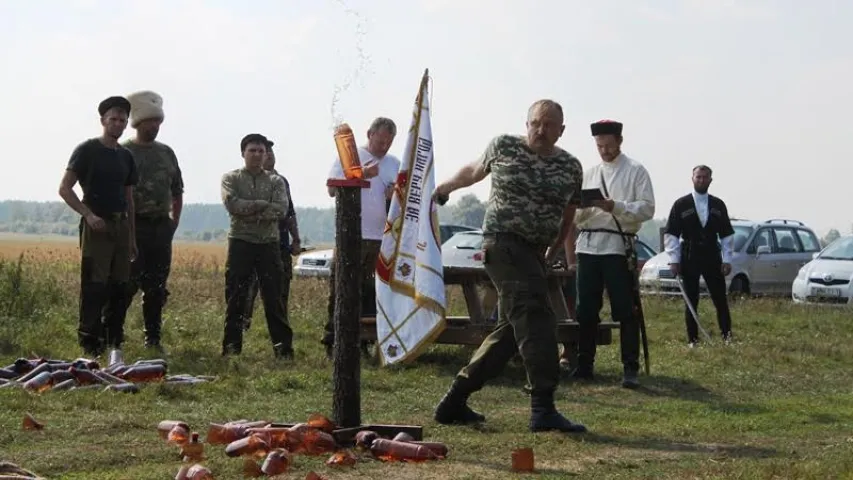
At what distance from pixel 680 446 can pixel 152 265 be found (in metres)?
5.80

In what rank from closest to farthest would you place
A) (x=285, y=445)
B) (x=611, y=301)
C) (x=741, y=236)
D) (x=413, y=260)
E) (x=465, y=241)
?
(x=285, y=445)
(x=413, y=260)
(x=611, y=301)
(x=465, y=241)
(x=741, y=236)

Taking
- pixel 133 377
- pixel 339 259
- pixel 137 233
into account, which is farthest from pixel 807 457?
pixel 137 233

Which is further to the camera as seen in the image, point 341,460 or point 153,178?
point 153,178

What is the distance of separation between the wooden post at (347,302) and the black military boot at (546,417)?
126cm

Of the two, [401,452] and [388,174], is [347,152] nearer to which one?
[401,452]

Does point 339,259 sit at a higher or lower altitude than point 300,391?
higher

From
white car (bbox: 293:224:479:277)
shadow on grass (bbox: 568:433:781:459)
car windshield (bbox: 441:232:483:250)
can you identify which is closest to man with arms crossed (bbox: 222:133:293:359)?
shadow on grass (bbox: 568:433:781:459)

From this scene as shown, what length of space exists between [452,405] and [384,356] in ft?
1.64

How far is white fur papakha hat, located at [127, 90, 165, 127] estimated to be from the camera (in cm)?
1230

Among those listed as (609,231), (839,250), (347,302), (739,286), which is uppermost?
(609,231)

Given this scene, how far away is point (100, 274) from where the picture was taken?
461 inches

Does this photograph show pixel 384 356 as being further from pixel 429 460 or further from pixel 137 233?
pixel 137 233

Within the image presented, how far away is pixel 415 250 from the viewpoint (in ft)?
27.5

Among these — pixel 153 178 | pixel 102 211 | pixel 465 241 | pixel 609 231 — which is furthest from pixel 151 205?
pixel 465 241
